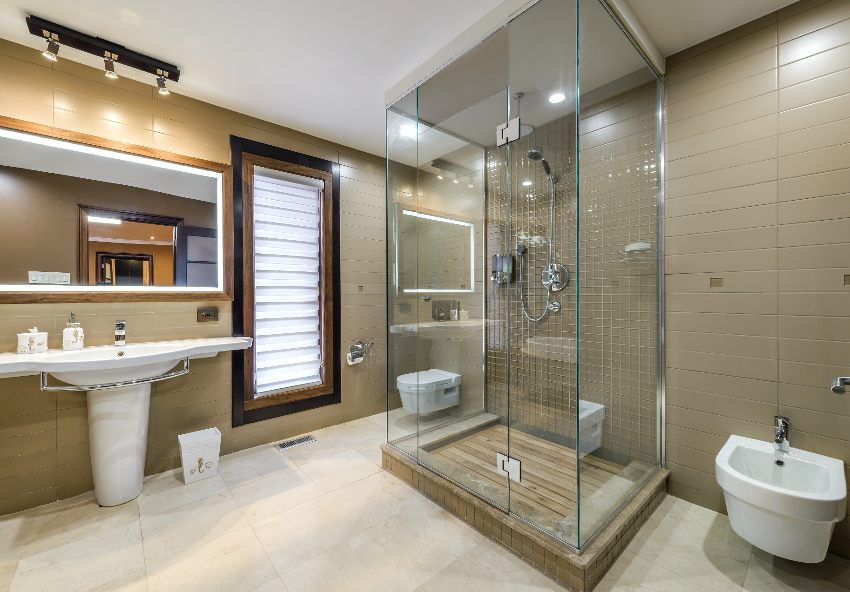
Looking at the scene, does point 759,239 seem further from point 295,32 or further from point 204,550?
point 204,550

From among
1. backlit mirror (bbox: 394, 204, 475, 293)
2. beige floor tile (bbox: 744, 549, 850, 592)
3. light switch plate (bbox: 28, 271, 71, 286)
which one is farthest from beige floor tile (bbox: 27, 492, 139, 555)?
beige floor tile (bbox: 744, 549, 850, 592)

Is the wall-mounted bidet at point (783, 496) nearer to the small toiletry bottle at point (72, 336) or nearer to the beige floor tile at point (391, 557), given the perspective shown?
the beige floor tile at point (391, 557)

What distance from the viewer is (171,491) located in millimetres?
2314

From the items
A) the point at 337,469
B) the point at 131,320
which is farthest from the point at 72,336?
the point at 337,469

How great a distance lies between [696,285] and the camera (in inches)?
85.1

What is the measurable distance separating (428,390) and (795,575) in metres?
2.13

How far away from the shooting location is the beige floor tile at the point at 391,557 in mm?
1596

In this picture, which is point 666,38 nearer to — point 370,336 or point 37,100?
point 370,336

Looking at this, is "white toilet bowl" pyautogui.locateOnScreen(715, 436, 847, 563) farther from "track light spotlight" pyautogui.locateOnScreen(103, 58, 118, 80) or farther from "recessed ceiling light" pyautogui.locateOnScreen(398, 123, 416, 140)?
"track light spotlight" pyautogui.locateOnScreen(103, 58, 118, 80)

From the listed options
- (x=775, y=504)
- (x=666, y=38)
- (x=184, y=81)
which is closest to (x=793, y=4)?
(x=666, y=38)

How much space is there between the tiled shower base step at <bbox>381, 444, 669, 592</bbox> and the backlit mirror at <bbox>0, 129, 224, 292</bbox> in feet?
7.11

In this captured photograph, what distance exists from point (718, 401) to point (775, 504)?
2.33 feet

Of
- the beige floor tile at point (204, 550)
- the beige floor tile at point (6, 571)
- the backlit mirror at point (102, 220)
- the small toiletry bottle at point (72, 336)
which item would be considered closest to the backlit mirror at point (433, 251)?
the backlit mirror at point (102, 220)

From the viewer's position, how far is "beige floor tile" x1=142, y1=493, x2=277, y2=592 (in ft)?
5.26
